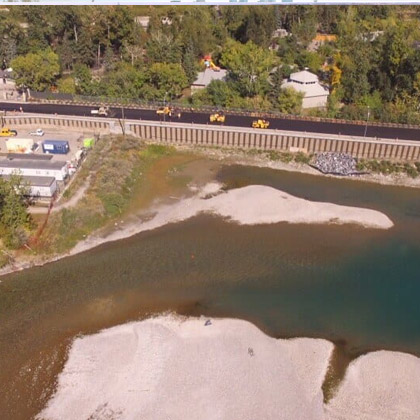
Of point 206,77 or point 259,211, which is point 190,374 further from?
point 206,77

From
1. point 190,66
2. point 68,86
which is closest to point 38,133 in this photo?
point 68,86

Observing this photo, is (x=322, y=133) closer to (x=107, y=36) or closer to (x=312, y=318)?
(x=312, y=318)

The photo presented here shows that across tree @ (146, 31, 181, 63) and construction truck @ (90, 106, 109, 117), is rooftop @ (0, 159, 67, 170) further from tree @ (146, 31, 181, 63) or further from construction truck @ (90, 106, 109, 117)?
tree @ (146, 31, 181, 63)

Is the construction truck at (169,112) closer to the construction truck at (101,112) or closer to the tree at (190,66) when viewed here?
the construction truck at (101,112)

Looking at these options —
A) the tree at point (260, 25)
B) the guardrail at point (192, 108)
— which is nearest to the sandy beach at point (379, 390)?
the guardrail at point (192, 108)

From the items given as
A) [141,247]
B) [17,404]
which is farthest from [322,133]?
[17,404]

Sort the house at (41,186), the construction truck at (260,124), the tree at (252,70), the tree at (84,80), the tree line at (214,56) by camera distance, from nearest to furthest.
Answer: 1. the house at (41,186)
2. the construction truck at (260,124)
3. the tree line at (214,56)
4. the tree at (252,70)
5. the tree at (84,80)

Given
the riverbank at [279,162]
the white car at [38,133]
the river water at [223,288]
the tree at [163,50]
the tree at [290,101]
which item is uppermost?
the tree at [163,50]
